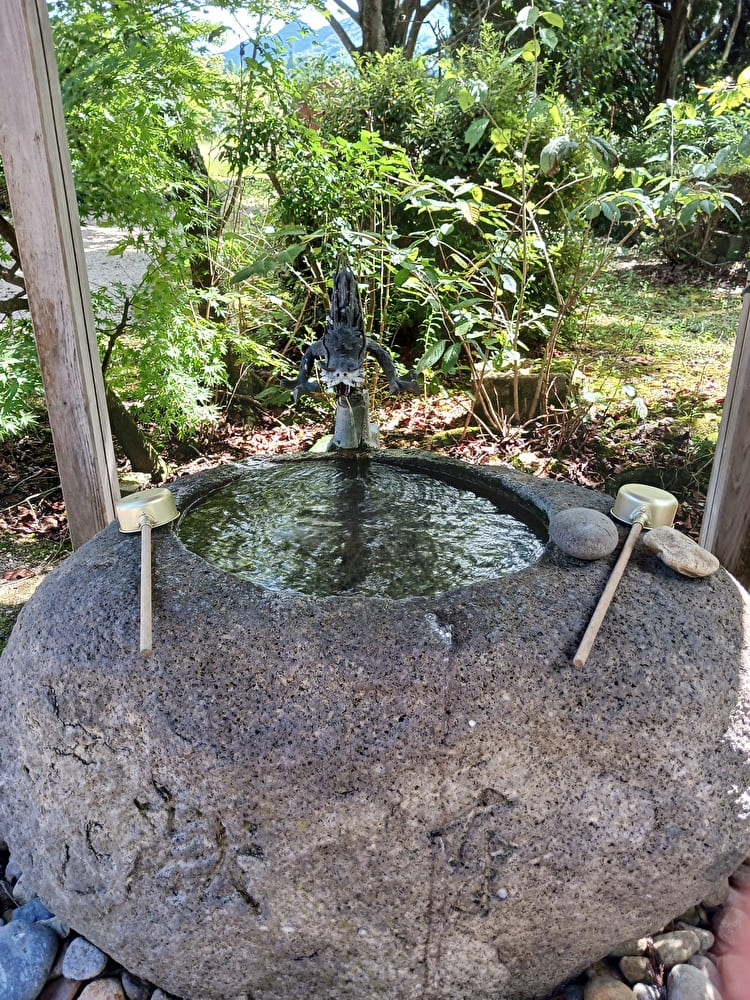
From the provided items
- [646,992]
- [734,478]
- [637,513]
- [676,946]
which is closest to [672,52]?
[734,478]

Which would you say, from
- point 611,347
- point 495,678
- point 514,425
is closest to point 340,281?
point 495,678

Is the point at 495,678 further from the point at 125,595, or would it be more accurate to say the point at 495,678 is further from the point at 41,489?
the point at 41,489

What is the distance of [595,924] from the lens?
4.81 ft

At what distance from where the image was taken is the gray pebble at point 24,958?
5.23 feet

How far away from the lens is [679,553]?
5.41 ft

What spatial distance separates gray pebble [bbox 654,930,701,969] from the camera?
1.66 m

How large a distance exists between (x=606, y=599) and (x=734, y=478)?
1296 millimetres

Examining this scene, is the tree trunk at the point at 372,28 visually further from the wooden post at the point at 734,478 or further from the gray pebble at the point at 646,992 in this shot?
the gray pebble at the point at 646,992

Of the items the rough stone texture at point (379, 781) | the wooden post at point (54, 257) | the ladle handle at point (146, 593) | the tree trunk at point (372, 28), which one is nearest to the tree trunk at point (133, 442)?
the wooden post at point (54, 257)

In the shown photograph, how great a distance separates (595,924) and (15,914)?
4.42 feet

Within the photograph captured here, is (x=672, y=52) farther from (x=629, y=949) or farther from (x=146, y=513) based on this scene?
(x=629, y=949)

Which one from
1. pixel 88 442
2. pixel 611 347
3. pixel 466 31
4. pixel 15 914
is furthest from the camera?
pixel 466 31

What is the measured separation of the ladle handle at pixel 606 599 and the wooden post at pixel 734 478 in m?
1.01

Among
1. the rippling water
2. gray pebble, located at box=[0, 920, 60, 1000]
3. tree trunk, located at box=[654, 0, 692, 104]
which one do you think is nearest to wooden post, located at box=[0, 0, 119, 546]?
the rippling water
